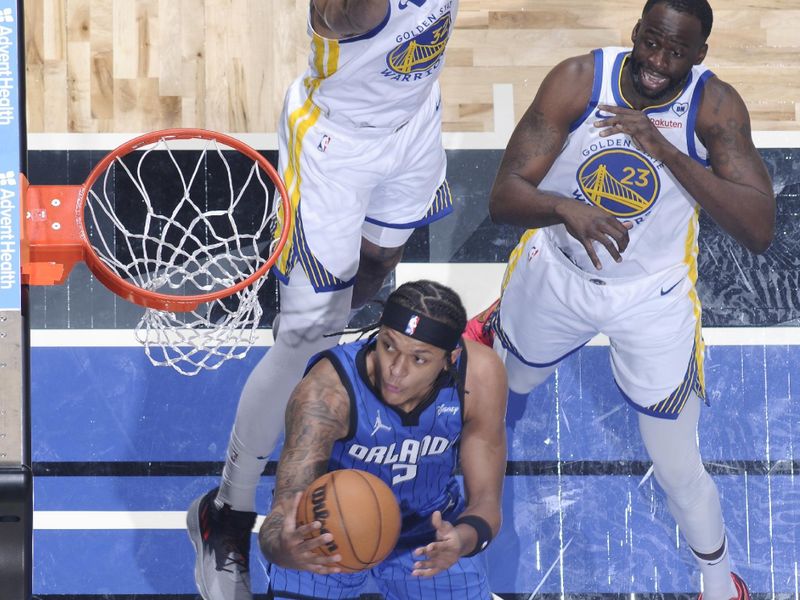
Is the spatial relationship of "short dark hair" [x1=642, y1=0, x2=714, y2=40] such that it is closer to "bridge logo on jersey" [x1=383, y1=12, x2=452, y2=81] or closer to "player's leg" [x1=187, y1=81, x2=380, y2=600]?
"bridge logo on jersey" [x1=383, y1=12, x2=452, y2=81]

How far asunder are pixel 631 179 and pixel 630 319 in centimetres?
53

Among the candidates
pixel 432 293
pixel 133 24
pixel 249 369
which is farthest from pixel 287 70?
pixel 432 293

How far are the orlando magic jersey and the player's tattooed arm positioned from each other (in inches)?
40.3

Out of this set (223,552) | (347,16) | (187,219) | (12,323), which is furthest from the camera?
(187,219)

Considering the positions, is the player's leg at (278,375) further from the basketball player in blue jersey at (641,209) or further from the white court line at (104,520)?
the basketball player in blue jersey at (641,209)

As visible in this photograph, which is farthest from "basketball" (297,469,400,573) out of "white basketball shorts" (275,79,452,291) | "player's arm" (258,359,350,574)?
"white basketball shorts" (275,79,452,291)

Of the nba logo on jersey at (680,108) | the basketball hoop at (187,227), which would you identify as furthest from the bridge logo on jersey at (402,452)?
the nba logo on jersey at (680,108)

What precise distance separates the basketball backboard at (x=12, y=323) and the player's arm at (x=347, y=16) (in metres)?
0.99

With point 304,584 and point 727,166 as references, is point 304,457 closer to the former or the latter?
point 304,584

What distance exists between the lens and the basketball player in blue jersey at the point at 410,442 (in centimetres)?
383

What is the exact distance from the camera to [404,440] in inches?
160

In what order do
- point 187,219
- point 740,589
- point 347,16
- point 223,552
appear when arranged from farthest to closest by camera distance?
point 187,219, point 740,589, point 223,552, point 347,16

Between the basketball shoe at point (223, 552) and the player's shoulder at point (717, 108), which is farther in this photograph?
the basketball shoe at point (223, 552)

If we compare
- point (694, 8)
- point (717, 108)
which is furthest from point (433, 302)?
point (694, 8)
